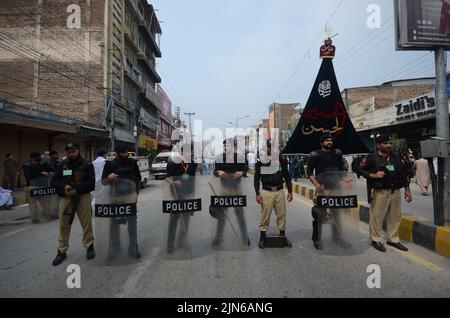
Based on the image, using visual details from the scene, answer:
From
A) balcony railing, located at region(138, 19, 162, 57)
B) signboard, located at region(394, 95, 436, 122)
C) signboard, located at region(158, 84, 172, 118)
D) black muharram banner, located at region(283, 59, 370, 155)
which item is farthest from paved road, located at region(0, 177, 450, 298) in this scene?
signboard, located at region(158, 84, 172, 118)

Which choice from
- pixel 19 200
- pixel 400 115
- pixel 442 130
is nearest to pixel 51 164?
pixel 19 200

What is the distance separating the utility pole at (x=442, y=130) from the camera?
19.2 feet

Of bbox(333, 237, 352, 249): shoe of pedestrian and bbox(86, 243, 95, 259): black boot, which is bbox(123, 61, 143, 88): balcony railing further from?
bbox(333, 237, 352, 249): shoe of pedestrian

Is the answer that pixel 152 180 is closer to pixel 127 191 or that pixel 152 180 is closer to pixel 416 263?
pixel 127 191

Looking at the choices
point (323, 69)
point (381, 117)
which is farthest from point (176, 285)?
point (381, 117)

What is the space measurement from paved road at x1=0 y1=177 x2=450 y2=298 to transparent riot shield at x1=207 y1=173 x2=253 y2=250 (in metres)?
0.08

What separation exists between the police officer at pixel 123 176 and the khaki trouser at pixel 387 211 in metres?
3.90

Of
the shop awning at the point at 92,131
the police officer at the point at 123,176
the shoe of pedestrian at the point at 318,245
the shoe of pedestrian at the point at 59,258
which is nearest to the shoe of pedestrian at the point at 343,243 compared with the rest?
the shoe of pedestrian at the point at 318,245

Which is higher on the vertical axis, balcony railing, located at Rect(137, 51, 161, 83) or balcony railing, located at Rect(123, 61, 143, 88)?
balcony railing, located at Rect(137, 51, 161, 83)

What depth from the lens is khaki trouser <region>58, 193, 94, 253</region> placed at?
16.3ft

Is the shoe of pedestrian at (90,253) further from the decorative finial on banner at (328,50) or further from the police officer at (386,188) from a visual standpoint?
the decorative finial on banner at (328,50)

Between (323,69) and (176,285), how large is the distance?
872 centimetres

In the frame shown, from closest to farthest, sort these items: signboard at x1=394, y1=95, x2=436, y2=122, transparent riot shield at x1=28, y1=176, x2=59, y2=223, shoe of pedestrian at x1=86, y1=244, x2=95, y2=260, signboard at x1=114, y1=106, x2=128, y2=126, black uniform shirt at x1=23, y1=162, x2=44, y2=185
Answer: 1. shoe of pedestrian at x1=86, y1=244, x2=95, y2=260
2. transparent riot shield at x1=28, y1=176, x2=59, y2=223
3. black uniform shirt at x1=23, y1=162, x2=44, y2=185
4. signboard at x1=394, y1=95, x2=436, y2=122
5. signboard at x1=114, y1=106, x2=128, y2=126
